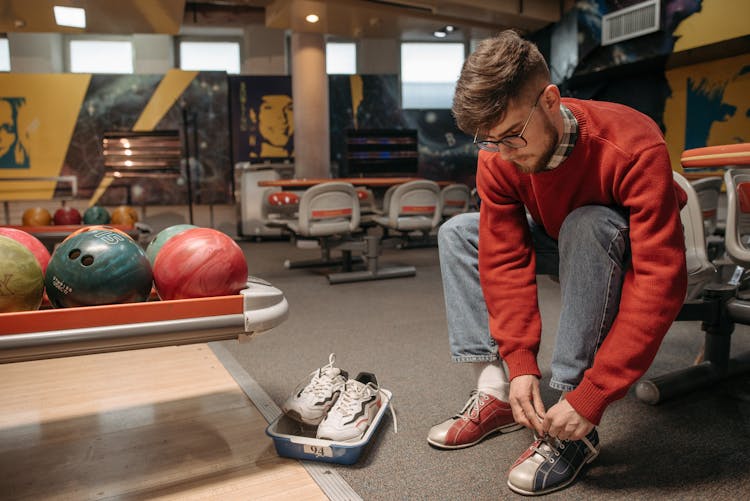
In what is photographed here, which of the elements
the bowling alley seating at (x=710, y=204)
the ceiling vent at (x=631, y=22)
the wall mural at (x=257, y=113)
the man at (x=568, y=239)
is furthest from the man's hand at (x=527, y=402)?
the wall mural at (x=257, y=113)

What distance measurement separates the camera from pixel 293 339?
2.50 meters

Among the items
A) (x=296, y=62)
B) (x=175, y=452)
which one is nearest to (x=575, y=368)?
(x=175, y=452)

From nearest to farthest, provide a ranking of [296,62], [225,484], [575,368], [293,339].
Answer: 1. [575,368]
2. [225,484]
3. [293,339]
4. [296,62]

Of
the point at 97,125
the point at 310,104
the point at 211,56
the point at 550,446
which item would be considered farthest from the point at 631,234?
the point at 211,56

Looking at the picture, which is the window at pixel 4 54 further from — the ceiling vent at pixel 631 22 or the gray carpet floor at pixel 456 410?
the ceiling vent at pixel 631 22

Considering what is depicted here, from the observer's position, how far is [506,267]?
1267 millimetres

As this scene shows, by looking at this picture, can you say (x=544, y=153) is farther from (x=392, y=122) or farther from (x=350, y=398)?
(x=392, y=122)

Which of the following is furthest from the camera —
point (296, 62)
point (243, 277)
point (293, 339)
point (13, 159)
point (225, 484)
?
point (13, 159)

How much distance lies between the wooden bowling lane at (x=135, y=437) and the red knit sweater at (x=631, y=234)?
59 centimetres

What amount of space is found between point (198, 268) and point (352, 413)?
51 centimetres

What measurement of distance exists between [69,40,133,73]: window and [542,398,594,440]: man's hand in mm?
9709

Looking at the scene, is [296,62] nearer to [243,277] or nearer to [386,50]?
[386,50]

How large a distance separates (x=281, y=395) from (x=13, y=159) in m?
7.89

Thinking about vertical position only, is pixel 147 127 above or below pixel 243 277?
above
